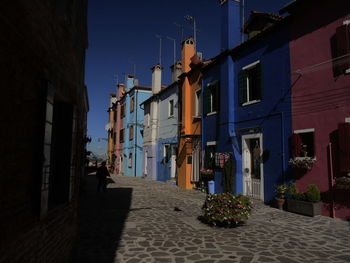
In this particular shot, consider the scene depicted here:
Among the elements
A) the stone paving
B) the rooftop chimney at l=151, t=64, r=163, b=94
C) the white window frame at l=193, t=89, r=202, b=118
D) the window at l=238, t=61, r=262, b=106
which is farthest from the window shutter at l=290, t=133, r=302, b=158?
the rooftop chimney at l=151, t=64, r=163, b=94

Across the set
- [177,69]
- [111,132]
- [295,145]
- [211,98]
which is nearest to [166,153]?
[177,69]

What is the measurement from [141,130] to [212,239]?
75.2 feet

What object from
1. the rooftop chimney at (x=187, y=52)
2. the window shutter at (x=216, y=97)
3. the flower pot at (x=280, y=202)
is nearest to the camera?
the flower pot at (x=280, y=202)

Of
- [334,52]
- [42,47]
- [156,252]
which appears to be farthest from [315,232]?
[42,47]

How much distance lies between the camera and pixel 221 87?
13.8 m

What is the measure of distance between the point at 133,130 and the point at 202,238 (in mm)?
23870

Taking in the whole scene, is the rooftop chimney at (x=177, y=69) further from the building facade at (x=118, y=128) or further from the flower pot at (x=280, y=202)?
the building facade at (x=118, y=128)

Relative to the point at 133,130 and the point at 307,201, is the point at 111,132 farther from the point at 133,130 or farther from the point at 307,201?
the point at 307,201

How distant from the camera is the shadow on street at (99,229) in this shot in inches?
203

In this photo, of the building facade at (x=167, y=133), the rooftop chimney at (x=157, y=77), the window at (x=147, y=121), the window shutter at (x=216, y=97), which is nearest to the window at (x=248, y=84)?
the window shutter at (x=216, y=97)

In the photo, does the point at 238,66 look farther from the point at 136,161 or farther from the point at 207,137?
the point at 136,161

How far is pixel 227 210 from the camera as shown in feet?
23.0

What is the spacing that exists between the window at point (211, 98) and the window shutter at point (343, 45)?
272 inches

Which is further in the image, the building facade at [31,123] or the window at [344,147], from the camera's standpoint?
the window at [344,147]
